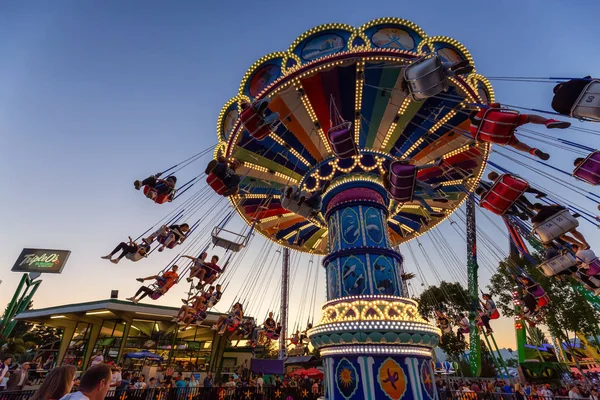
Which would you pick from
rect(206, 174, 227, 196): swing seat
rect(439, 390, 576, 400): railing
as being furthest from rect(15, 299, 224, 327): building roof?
rect(206, 174, 227, 196): swing seat

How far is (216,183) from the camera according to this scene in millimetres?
8320

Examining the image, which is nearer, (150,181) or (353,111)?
(150,181)

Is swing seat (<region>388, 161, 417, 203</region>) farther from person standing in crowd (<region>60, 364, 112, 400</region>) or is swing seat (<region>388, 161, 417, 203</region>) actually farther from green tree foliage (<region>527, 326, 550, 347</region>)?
green tree foliage (<region>527, 326, 550, 347</region>)

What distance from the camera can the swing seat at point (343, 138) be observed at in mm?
6805

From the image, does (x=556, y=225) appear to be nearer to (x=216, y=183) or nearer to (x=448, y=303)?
(x=216, y=183)

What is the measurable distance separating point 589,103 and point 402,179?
3101 millimetres

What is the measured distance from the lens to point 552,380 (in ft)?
64.5

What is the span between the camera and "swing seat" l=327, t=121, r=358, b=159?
6805 millimetres

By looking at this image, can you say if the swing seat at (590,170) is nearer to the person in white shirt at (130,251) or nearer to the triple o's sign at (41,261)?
the person in white shirt at (130,251)

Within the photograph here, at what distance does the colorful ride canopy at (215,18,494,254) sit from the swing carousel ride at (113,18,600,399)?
4 cm

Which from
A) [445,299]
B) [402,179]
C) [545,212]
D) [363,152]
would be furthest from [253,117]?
[445,299]

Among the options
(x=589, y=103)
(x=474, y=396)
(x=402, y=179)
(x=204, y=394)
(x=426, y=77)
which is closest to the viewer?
(x=589, y=103)

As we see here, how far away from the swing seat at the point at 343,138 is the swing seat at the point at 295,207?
2216mm

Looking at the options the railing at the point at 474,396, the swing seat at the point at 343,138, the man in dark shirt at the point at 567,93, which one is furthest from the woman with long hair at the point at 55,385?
the railing at the point at 474,396
